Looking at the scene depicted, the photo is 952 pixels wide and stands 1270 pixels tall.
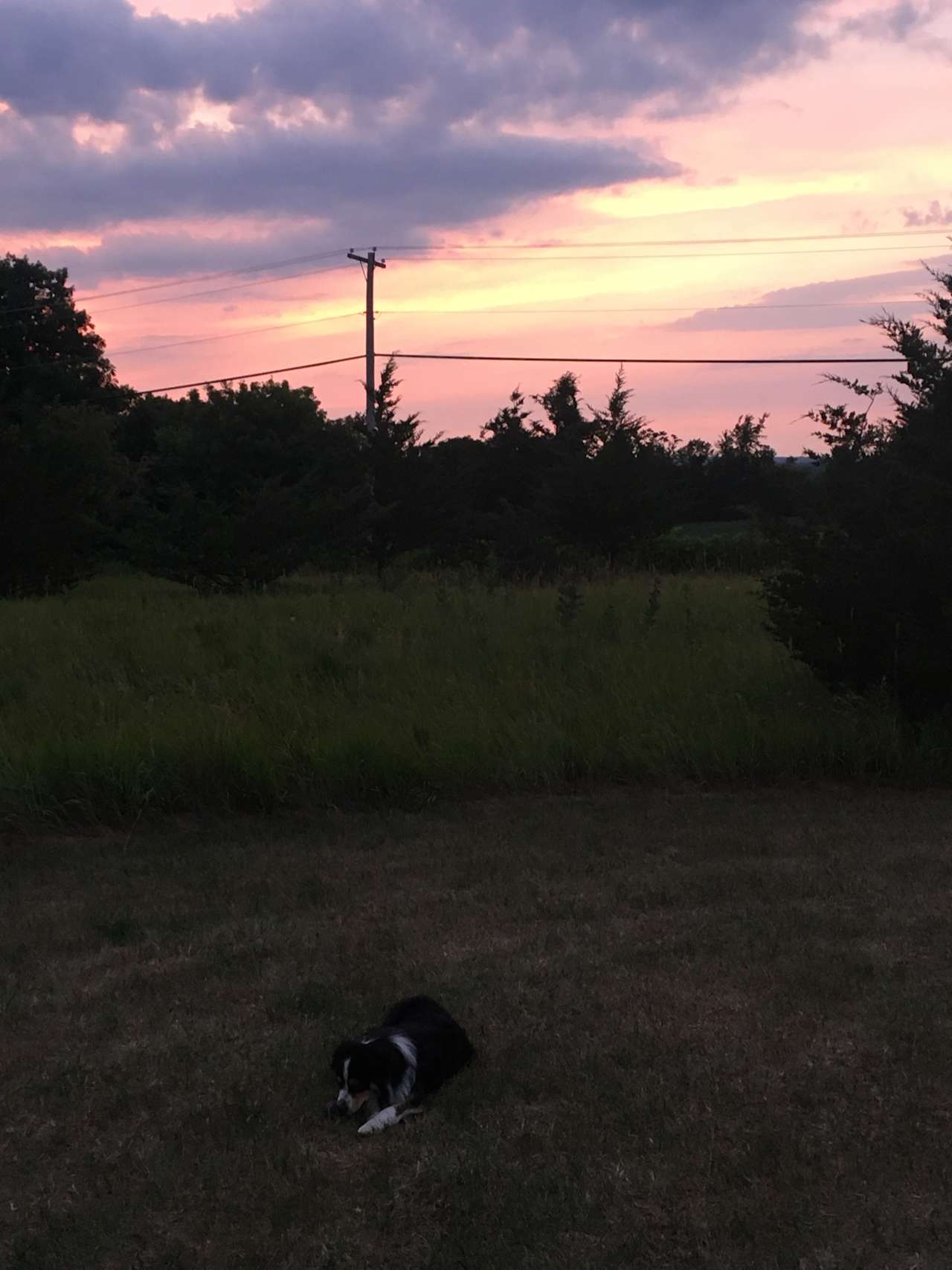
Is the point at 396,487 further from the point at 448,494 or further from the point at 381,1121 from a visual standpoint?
the point at 381,1121

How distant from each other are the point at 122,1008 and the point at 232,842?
2012 mm

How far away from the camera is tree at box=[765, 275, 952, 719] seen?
23.3 feet

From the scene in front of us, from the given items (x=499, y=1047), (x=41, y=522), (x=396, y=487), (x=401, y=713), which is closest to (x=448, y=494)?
(x=396, y=487)

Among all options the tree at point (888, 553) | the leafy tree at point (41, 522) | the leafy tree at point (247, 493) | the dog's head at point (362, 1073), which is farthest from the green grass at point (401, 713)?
the leafy tree at point (247, 493)

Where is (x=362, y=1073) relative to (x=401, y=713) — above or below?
below

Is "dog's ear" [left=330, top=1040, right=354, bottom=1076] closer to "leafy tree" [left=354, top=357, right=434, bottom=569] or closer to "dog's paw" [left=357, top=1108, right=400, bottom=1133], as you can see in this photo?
"dog's paw" [left=357, top=1108, right=400, bottom=1133]

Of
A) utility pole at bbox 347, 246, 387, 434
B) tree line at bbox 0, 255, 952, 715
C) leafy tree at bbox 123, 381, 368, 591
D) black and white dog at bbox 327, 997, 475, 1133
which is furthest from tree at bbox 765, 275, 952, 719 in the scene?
utility pole at bbox 347, 246, 387, 434

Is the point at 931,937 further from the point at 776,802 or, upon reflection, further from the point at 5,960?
the point at 5,960

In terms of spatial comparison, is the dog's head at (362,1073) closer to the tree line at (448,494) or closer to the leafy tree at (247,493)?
the tree line at (448,494)

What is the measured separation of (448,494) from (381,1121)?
68.5 ft

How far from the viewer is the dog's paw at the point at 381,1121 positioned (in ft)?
9.80

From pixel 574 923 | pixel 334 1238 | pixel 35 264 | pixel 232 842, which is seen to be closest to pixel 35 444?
pixel 232 842

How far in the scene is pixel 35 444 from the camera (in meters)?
22.2

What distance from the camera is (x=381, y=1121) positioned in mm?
3010
